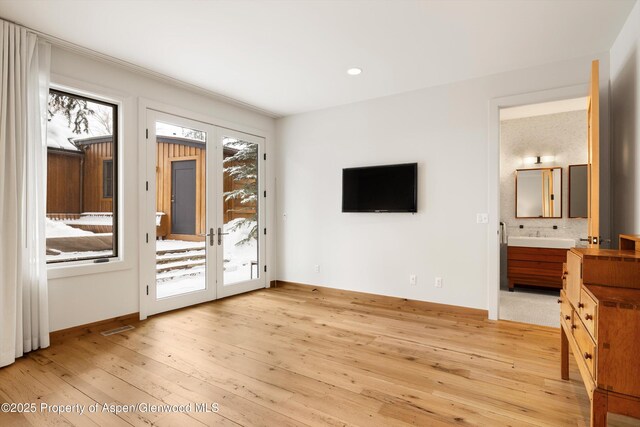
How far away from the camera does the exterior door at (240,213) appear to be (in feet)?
15.5

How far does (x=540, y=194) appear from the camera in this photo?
5508 millimetres

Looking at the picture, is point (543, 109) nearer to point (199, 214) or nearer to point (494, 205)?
point (494, 205)

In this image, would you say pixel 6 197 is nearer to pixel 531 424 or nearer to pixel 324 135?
pixel 324 135

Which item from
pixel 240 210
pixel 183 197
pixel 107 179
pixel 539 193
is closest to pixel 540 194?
pixel 539 193

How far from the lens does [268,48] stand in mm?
3186

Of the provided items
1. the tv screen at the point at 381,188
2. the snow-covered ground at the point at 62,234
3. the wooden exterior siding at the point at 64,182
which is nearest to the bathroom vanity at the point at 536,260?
the tv screen at the point at 381,188

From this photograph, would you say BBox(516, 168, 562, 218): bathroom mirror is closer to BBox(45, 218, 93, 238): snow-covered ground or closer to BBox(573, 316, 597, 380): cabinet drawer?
BBox(573, 316, 597, 380): cabinet drawer

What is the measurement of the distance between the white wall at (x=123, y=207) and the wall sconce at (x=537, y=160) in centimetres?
535

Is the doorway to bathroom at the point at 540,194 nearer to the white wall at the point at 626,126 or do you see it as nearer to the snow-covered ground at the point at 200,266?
the white wall at the point at 626,126

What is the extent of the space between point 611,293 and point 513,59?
2.79 metres

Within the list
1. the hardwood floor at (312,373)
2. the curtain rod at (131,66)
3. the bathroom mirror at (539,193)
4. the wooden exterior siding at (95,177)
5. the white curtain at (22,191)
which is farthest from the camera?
the bathroom mirror at (539,193)

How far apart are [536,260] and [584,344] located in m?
4.01

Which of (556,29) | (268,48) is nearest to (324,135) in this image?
(268,48)

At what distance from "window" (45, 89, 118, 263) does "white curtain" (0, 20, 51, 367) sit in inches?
10.6
